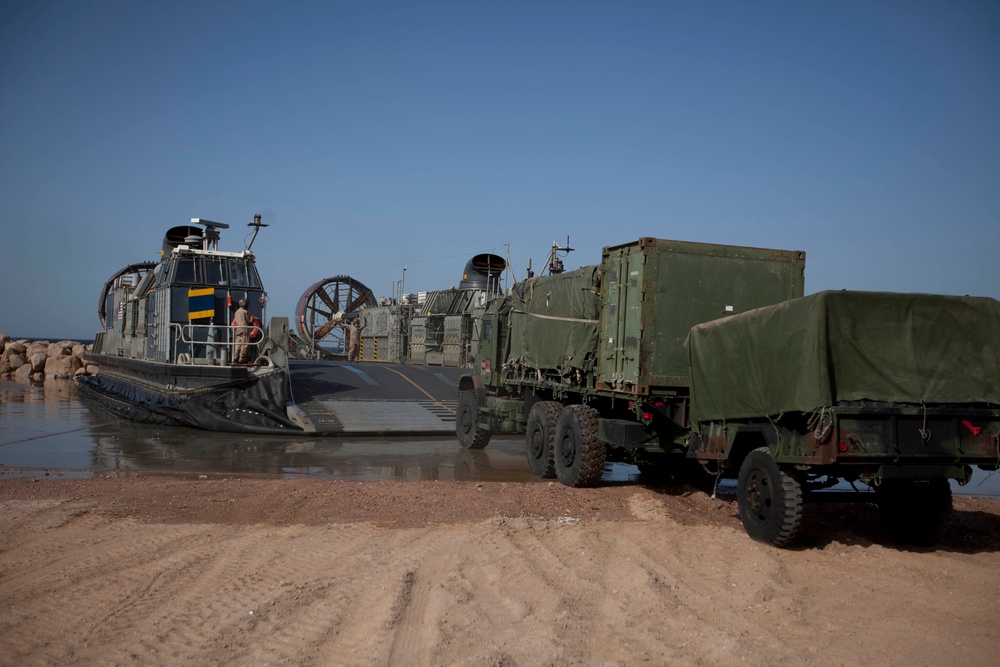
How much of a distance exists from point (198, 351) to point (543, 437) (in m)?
10.4

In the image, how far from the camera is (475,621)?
493cm

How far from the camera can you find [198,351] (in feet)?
59.7

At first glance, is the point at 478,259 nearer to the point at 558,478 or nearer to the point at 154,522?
the point at 558,478

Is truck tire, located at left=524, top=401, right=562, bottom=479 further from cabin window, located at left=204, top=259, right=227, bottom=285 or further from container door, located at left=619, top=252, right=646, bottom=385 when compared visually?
cabin window, located at left=204, top=259, right=227, bottom=285

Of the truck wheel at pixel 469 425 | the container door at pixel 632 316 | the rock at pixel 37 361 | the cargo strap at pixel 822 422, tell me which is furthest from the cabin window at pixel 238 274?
the rock at pixel 37 361

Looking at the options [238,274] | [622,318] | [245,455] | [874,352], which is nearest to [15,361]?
[238,274]

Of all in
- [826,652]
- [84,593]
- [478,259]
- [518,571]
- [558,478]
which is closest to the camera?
[826,652]

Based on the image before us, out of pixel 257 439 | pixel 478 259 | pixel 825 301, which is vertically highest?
pixel 478 259

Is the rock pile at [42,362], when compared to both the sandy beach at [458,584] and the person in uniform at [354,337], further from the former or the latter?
the sandy beach at [458,584]

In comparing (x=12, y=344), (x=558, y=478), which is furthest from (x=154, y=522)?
(x=12, y=344)

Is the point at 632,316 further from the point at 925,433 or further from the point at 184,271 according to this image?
the point at 184,271

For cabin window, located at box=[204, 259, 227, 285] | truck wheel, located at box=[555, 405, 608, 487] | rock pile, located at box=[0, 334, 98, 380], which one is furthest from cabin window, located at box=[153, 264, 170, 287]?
rock pile, located at box=[0, 334, 98, 380]

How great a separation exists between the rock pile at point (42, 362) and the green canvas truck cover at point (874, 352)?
99.6 feet

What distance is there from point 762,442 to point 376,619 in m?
4.12
